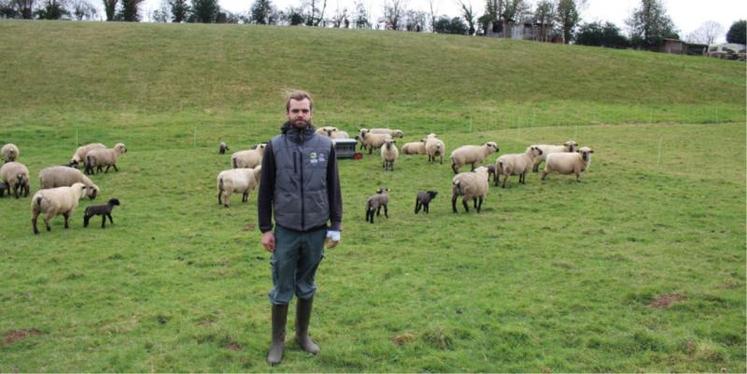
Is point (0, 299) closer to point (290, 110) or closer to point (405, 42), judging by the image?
point (290, 110)

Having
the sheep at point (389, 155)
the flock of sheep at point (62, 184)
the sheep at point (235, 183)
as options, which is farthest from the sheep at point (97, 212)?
the sheep at point (389, 155)

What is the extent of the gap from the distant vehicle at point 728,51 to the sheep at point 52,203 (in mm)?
109424

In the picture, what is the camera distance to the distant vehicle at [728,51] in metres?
101

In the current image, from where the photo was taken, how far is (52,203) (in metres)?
15.5

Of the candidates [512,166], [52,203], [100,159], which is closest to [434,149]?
[512,166]

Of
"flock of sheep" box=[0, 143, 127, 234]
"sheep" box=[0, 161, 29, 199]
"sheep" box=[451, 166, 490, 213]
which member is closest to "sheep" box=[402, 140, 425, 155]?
"sheep" box=[451, 166, 490, 213]

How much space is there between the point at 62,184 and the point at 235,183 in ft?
18.0

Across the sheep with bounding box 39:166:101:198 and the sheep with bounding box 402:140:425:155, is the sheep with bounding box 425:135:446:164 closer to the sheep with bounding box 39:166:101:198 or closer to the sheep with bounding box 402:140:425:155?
the sheep with bounding box 402:140:425:155

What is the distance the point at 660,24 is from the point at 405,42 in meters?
62.7

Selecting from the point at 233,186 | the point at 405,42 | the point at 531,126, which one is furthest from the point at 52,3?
the point at 233,186

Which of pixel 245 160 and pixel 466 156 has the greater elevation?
pixel 466 156

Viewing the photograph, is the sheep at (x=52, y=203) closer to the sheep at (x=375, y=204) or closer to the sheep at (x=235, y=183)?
the sheep at (x=235, y=183)

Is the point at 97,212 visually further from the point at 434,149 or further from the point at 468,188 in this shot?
the point at 434,149

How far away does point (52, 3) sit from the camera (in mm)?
108250
